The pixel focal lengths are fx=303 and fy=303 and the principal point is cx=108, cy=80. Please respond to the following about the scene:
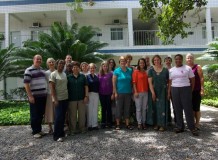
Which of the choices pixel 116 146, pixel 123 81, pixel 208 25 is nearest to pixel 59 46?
pixel 123 81

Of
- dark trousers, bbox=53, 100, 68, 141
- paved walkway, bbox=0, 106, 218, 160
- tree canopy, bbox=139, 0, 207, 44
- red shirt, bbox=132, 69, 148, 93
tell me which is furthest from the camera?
tree canopy, bbox=139, 0, 207, 44

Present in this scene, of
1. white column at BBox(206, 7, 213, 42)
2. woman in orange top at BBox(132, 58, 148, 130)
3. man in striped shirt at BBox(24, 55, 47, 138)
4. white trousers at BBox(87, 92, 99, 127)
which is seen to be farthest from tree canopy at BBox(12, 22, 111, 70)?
white column at BBox(206, 7, 213, 42)

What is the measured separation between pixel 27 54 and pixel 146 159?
28.8 ft

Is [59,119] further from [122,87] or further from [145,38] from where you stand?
[145,38]

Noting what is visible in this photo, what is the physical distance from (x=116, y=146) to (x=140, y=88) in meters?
1.63

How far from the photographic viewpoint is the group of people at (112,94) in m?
6.39

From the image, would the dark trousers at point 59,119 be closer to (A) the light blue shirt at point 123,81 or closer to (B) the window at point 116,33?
(A) the light blue shirt at point 123,81

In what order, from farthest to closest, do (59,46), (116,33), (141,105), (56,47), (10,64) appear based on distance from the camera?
(116,33), (10,64), (56,47), (59,46), (141,105)

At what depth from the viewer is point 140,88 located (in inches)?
273

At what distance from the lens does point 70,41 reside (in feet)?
42.1

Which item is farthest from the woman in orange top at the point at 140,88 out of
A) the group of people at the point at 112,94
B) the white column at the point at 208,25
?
the white column at the point at 208,25

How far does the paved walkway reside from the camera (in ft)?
17.5

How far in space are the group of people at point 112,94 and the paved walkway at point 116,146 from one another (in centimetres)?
27

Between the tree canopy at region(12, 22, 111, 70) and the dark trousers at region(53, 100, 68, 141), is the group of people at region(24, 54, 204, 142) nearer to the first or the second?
the dark trousers at region(53, 100, 68, 141)
